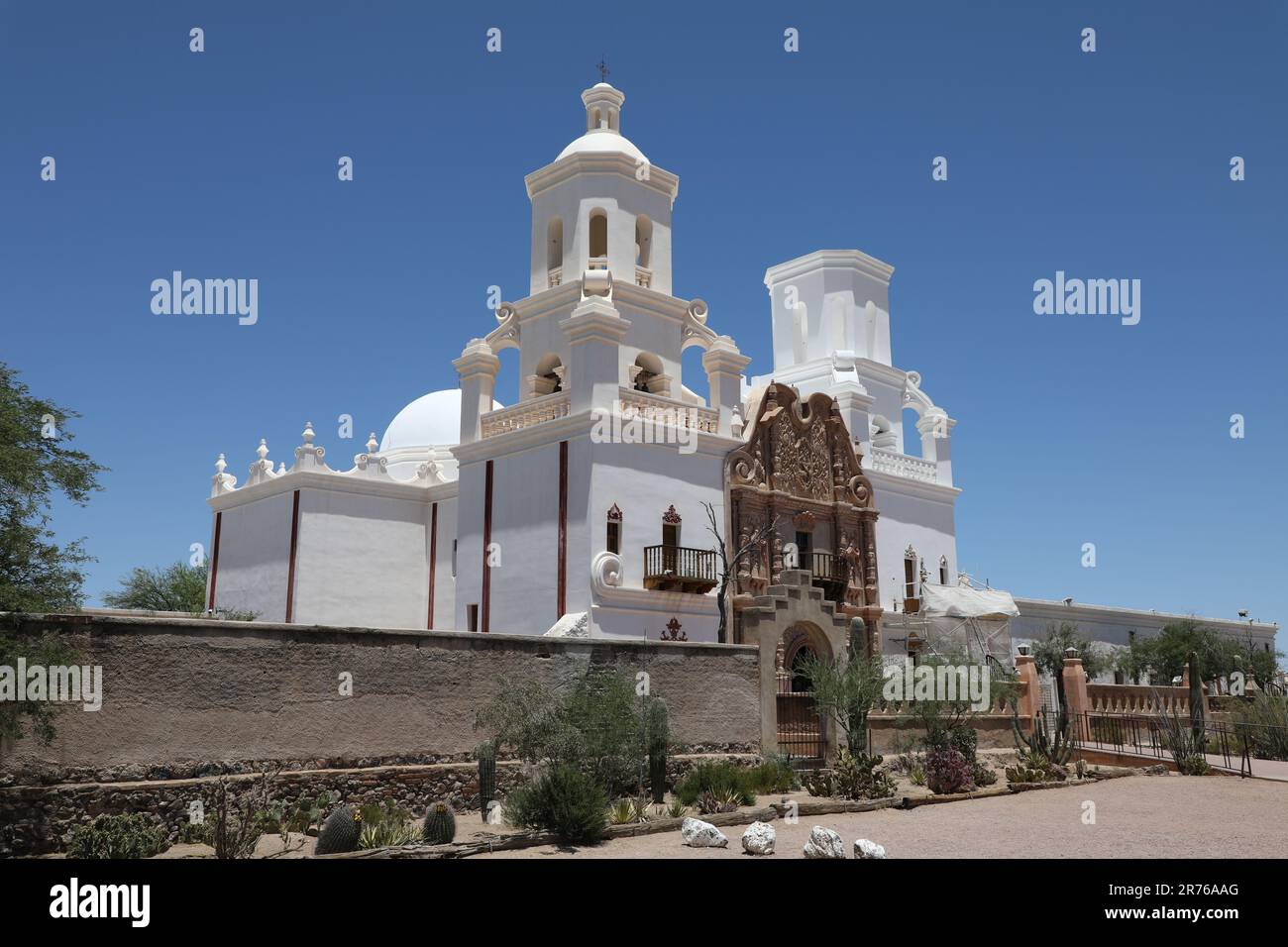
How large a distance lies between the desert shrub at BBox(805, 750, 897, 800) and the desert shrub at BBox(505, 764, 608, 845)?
18.3 feet

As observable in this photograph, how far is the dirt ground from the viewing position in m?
13.2

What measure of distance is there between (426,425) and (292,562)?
894cm

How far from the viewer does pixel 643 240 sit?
30484 millimetres

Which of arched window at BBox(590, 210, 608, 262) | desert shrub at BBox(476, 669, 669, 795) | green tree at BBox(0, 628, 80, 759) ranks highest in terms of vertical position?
arched window at BBox(590, 210, 608, 262)

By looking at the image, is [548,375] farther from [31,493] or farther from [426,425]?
[31,493]

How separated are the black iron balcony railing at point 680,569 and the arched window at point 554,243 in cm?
954

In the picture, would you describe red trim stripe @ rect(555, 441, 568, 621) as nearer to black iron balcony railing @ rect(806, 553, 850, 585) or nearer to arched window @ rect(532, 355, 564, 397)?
arched window @ rect(532, 355, 564, 397)

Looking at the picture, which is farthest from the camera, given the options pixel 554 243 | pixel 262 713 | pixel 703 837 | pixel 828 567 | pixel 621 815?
pixel 554 243

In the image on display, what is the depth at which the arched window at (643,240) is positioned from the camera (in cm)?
3027

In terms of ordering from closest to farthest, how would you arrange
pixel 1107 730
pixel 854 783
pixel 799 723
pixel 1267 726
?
1. pixel 854 783
2. pixel 799 723
3. pixel 1267 726
4. pixel 1107 730

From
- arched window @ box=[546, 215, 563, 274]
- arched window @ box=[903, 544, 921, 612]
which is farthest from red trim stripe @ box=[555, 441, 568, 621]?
arched window @ box=[903, 544, 921, 612]

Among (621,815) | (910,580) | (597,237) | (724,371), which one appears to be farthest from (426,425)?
(621,815)
